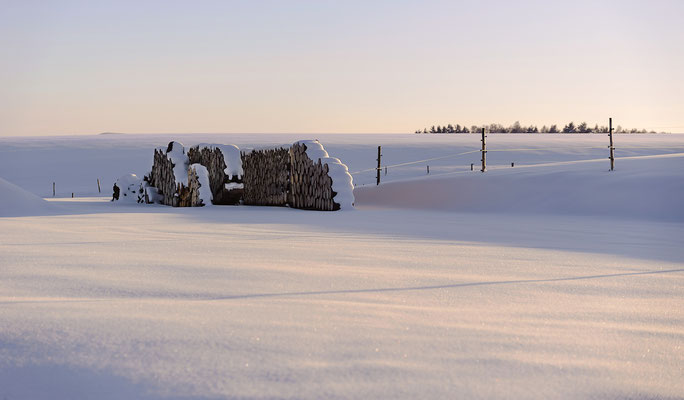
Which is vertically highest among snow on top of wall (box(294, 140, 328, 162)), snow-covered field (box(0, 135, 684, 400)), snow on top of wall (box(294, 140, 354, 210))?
snow on top of wall (box(294, 140, 328, 162))

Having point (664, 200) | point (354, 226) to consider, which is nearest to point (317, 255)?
point (354, 226)

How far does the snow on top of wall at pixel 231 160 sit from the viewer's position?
1345 centimetres

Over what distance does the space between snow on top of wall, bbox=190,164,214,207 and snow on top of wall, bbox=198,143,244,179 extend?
55 cm

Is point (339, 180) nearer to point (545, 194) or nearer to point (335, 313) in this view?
point (545, 194)

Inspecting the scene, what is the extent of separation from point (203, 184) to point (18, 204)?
150 inches

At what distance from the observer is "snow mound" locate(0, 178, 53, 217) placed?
9.58m

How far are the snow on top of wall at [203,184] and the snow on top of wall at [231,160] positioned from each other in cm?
55

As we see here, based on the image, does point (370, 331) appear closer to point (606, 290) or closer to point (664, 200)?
point (606, 290)

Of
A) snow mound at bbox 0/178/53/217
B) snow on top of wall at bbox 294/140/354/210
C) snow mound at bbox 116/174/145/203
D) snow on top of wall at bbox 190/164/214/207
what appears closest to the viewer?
snow mound at bbox 0/178/53/217

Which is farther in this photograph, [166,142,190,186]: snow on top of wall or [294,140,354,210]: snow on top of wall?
[166,142,190,186]: snow on top of wall

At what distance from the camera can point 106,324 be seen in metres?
2.32

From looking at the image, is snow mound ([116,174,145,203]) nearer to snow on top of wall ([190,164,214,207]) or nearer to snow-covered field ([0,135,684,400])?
snow on top of wall ([190,164,214,207])

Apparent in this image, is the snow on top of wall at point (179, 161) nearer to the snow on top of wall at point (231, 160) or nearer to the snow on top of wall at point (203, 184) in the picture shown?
the snow on top of wall at point (203, 184)

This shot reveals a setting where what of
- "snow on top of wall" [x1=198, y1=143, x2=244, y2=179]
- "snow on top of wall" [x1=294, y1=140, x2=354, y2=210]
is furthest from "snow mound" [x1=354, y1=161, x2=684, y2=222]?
"snow on top of wall" [x1=198, y1=143, x2=244, y2=179]
